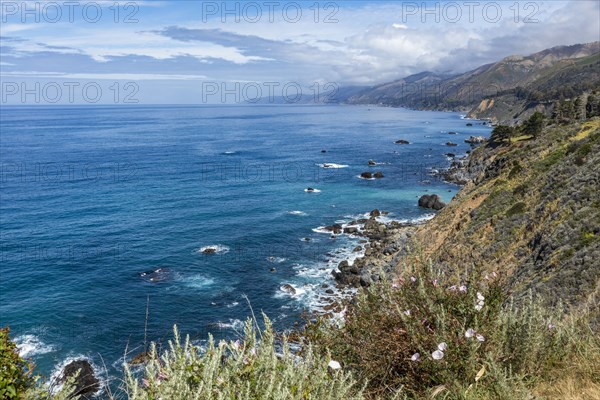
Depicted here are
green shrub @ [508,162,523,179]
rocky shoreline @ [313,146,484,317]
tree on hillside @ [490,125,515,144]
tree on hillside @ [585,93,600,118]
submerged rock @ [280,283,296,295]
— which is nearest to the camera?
rocky shoreline @ [313,146,484,317]

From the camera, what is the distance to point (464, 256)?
29453mm

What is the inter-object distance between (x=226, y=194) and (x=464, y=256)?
4524 centimetres

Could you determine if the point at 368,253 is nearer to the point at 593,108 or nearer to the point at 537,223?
the point at 537,223

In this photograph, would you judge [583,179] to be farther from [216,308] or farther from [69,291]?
[69,291]

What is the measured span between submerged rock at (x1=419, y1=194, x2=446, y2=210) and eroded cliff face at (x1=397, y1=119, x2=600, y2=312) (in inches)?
452

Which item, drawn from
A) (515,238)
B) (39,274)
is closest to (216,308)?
(39,274)

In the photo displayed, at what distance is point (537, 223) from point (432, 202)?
33.4 meters

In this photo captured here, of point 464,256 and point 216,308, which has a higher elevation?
point 464,256

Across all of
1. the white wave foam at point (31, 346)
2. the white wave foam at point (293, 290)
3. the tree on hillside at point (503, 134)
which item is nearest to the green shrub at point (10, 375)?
the white wave foam at point (31, 346)

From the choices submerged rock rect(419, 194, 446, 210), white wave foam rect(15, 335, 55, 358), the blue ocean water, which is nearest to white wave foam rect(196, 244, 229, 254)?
the blue ocean water

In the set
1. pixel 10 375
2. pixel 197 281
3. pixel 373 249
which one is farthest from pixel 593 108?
pixel 10 375

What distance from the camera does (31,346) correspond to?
29.4 m

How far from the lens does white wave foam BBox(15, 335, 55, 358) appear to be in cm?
2864

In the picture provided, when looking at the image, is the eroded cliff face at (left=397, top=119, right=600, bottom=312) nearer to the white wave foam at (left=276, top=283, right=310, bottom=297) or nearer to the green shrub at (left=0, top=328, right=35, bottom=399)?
the green shrub at (left=0, top=328, right=35, bottom=399)
